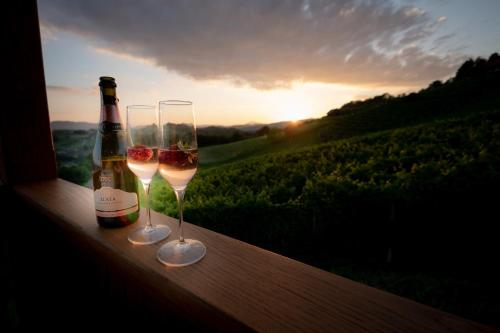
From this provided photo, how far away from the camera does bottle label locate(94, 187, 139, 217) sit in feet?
3.30

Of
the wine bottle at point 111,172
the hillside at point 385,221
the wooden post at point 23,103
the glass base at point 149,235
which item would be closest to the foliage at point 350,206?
the hillside at point 385,221

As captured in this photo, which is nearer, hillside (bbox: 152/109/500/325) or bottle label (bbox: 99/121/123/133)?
bottle label (bbox: 99/121/123/133)

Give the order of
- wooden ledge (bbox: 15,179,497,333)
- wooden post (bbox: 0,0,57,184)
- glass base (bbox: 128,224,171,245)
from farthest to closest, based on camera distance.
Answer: wooden post (bbox: 0,0,57,184) < glass base (bbox: 128,224,171,245) < wooden ledge (bbox: 15,179,497,333)

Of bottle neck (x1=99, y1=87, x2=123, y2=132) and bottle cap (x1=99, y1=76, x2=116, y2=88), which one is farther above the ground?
bottle cap (x1=99, y1=76, x2=116, y2=88)

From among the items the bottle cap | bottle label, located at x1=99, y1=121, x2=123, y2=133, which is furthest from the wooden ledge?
the bottle cap

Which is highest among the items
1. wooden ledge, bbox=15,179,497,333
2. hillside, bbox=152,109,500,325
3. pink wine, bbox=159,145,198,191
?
pink wine, bbox=159,145,198,191

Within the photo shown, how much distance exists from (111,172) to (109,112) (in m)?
0.28

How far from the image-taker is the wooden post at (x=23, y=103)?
1.74 m

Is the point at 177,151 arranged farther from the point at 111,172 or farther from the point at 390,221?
the point at 390,221

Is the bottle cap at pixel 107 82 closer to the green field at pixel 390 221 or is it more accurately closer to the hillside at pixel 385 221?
the green field at pixel 390 221

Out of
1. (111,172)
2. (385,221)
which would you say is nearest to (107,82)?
(111,172)

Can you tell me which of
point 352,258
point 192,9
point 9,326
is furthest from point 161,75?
point 352,258

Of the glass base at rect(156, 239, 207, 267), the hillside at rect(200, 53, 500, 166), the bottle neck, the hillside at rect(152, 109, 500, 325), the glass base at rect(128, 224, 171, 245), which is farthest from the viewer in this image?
the hillside at rect(200, 53, 500, 166)

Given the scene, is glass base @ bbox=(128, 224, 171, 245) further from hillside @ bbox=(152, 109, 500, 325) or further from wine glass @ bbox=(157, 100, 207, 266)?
hillside @ bbox=(152, 109, 500, 325)
